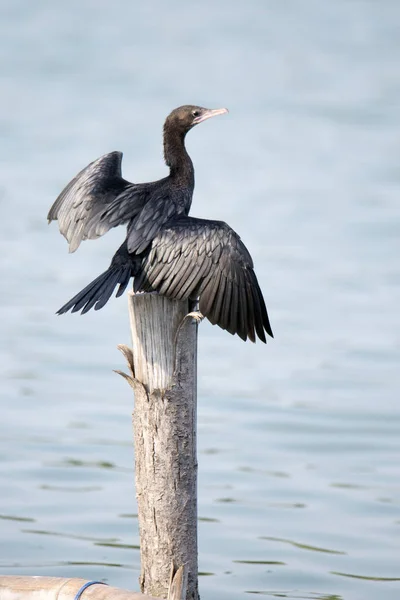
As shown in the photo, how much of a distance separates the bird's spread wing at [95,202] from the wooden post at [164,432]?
38.6 inches

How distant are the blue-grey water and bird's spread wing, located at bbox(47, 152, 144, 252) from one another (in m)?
2.17

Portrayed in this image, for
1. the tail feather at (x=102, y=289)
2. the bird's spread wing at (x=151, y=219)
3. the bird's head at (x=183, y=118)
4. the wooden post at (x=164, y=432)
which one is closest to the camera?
the wooden post at (x=164, y=432)

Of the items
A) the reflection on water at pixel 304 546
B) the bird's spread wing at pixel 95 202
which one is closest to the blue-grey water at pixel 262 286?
the reflection on water at pixel 304 546

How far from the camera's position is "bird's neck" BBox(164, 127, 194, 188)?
22.1ft

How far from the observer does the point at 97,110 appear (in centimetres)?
2295

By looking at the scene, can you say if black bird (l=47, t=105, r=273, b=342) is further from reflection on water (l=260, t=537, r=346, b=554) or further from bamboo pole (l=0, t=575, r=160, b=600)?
reflection on water (l=260, t=537, r=346, b=554)

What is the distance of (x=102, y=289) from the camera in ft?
19.6

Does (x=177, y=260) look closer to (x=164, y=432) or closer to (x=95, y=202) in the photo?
(x=164, y=432)

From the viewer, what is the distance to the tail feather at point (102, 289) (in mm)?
5898

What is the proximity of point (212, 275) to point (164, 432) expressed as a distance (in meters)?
0.75

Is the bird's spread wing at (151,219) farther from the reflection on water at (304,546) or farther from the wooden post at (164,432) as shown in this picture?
the reflection on water at (304,546)

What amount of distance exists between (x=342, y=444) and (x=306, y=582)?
3.01 metres

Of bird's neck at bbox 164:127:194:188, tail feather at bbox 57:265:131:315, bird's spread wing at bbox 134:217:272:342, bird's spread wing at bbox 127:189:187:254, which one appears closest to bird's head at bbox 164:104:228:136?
bird's neck at bbox 164:127:194:188

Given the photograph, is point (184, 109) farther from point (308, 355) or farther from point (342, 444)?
point (308, 355)
